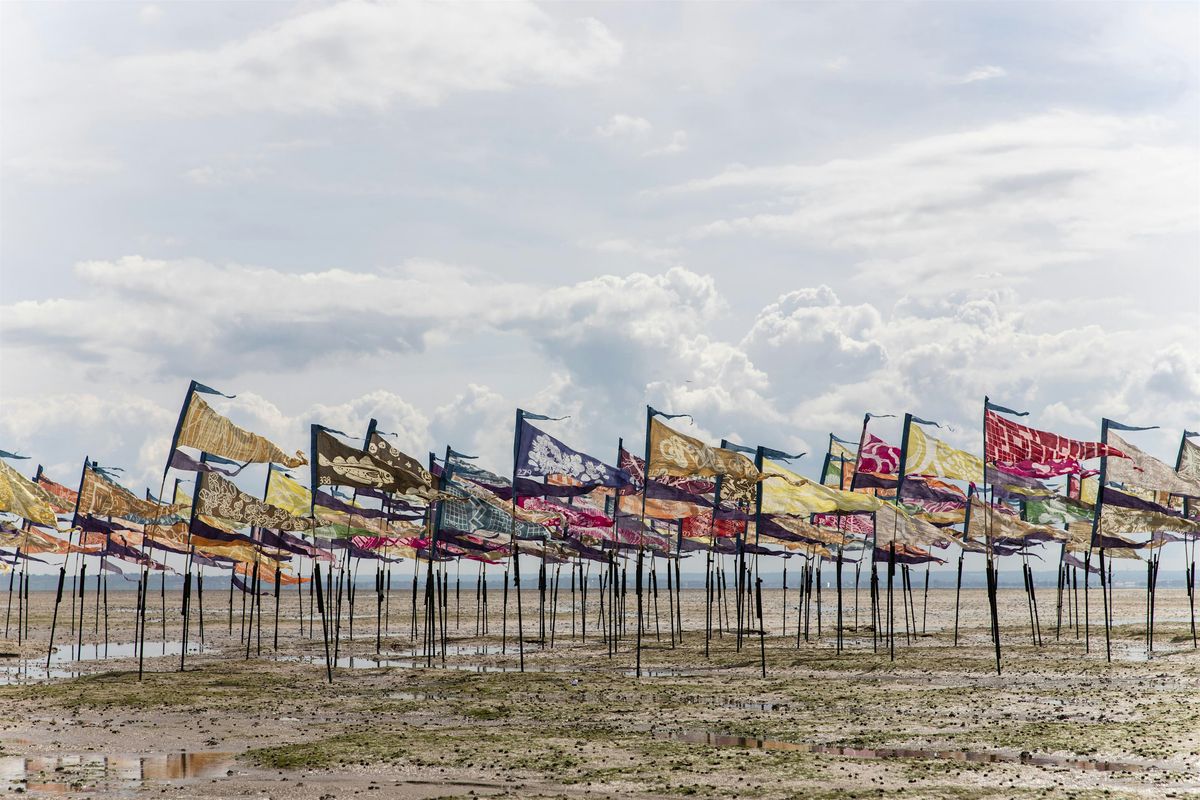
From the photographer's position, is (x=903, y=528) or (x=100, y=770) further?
(x=903, y=528)

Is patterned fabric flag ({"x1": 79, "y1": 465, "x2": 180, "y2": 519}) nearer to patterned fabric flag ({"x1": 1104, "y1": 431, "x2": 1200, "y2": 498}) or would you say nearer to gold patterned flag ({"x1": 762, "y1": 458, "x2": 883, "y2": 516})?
gold patterned flag ({"x1": 762, "y1": 458, "x2": 883, "y2": 516})

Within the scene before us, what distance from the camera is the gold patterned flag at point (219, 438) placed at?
35.3 m

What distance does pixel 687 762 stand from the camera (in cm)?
2148

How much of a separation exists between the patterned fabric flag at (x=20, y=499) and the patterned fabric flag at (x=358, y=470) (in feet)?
32.6

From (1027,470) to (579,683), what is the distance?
51.2 ft

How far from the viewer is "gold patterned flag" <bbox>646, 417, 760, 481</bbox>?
117 feet

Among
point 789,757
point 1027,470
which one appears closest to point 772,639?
point 1027,470

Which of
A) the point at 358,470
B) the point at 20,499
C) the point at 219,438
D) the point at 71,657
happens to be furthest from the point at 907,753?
the point at 71,657

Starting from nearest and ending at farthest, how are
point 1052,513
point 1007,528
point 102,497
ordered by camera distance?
point 102,497 → point 1007,528 → point 1052,513

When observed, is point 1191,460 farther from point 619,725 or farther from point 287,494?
point 287,494

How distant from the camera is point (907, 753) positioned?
22.5m

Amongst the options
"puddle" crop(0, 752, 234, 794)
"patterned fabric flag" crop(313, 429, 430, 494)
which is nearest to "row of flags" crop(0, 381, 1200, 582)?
"patterned fabric flag" crop(313, 429, 430, 494)

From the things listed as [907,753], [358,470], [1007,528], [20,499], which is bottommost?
[907,753]

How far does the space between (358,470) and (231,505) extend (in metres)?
5.48
